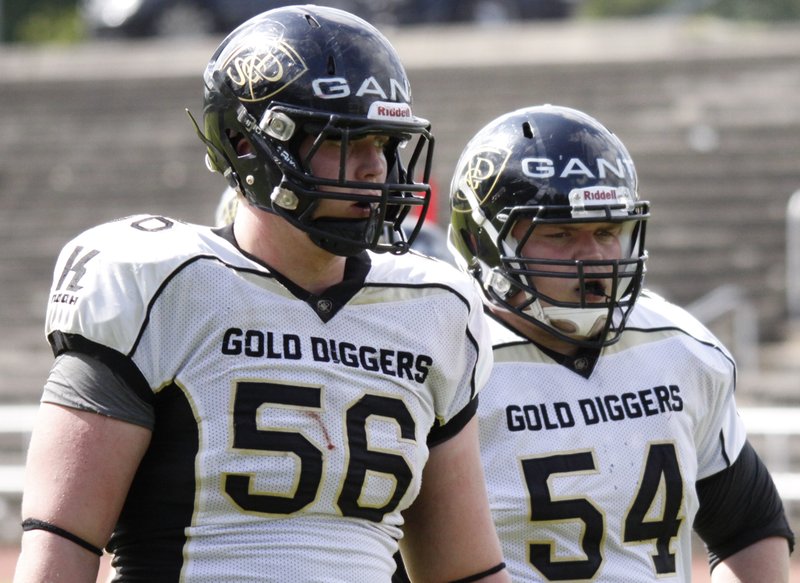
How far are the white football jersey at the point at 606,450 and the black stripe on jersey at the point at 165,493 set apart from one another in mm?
819

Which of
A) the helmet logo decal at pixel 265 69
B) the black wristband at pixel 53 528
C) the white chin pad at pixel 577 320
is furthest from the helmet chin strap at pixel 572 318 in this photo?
the black wristband at pixel 53 528

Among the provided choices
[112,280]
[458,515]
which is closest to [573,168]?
[458,515]

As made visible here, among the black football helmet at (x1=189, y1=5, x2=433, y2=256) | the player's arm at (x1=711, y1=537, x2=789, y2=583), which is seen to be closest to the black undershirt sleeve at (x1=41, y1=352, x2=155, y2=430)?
the black football helmet at (x1=189, y1=5, x2=433, y2=256)

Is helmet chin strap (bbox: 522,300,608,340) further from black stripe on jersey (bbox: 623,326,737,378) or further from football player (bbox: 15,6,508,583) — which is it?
football player (bbox: 15,6,508,583)

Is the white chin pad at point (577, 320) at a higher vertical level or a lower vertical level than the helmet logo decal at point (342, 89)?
lower

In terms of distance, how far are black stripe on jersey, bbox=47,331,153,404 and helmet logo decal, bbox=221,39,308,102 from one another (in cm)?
52

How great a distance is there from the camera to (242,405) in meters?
2.30

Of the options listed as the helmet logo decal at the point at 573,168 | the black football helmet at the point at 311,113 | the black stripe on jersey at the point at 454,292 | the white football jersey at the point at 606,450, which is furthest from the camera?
the helmet logo decal at the point at 573,168

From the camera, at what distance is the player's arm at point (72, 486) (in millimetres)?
2182

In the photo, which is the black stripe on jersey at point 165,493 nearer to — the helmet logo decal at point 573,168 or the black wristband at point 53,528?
the black wristband at point 53,528

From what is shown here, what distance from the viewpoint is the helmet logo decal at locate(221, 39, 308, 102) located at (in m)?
2.43

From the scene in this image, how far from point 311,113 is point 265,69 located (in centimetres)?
13

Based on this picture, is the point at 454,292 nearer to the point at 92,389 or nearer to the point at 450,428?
the point at 450,428

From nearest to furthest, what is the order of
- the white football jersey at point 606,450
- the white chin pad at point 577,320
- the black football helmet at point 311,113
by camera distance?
1. the black football helmet at point 311,113
2. the white football jersey at point 606,450
3. the white chin pad at point 577,320
